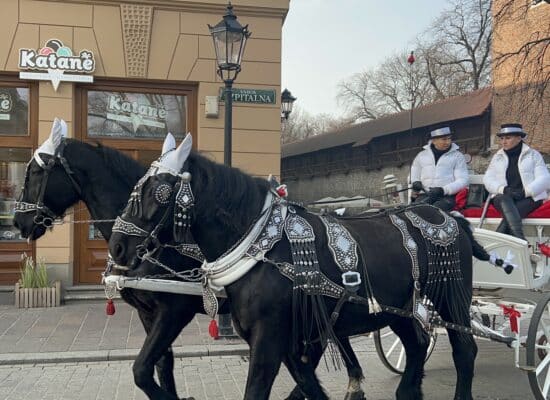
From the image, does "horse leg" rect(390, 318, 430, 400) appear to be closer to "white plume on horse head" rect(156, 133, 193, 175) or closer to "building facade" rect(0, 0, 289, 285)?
"white plume on horse head" rect(156, 133, 193, 175)

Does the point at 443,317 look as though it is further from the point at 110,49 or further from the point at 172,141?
the point at 110,49

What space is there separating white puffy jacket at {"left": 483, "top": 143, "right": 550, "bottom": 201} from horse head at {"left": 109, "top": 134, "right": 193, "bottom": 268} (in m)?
3.43

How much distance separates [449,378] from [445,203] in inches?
70.3

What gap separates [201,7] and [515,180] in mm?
6481

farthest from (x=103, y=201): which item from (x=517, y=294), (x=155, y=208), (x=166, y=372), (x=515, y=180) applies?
(x=517, y=294)

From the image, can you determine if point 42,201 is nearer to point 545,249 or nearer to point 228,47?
point 228,47

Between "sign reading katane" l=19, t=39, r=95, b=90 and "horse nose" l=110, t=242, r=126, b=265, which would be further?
"sign reading katane" l=19, t=39, r=95, b=90

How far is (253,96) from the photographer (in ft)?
32.4

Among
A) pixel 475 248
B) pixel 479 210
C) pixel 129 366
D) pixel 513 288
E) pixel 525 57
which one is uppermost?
pixel 525 57

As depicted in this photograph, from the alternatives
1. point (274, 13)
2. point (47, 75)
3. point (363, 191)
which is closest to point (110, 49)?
point (47, 75)

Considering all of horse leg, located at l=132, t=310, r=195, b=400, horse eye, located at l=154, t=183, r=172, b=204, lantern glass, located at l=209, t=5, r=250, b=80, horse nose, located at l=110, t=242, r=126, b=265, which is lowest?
horse leg, located at l=132, t=310, r=195, b=400

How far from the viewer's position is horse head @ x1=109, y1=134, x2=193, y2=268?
3172mm

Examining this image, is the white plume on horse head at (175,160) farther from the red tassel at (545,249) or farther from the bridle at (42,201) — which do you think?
the red tassel at (545,249)

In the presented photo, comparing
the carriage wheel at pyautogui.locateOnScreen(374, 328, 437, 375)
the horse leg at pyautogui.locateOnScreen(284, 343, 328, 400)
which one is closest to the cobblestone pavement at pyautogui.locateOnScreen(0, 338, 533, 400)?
the carriage wheel at pyautogui.locateOnScreen(374, 328, 437, 375)
